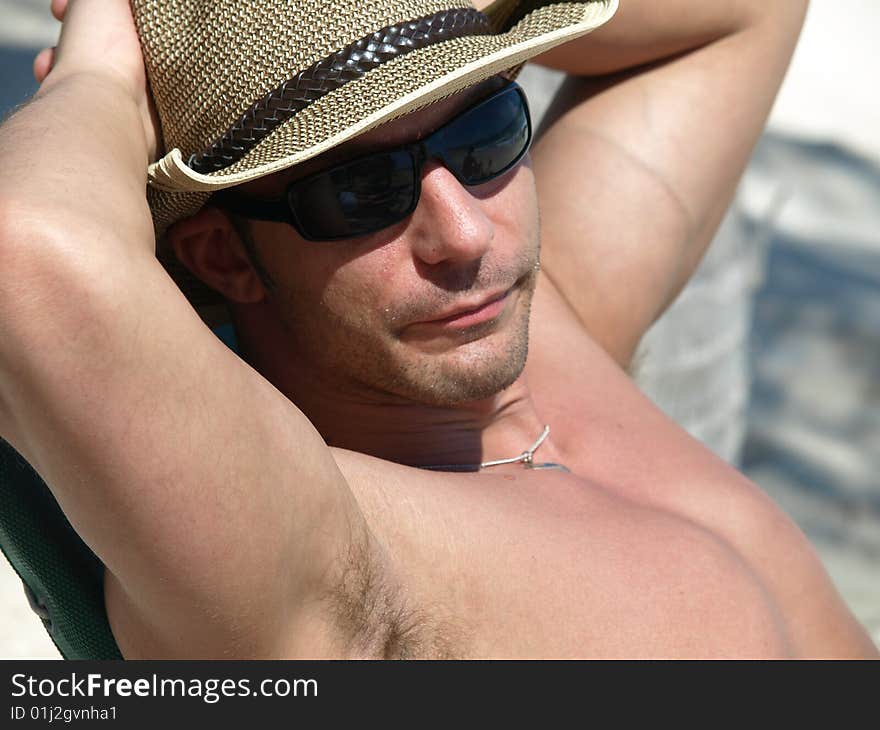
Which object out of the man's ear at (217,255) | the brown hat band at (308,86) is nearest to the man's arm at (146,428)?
the brown hat band at (308,86)

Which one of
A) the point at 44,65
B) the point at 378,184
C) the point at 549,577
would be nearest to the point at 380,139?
the point at 378,184

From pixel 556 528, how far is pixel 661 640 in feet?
0.72

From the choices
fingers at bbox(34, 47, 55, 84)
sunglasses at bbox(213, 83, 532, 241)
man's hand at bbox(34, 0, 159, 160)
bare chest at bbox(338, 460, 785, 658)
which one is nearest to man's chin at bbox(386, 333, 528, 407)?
bare chest at bbox(338, 460, 785, 658)

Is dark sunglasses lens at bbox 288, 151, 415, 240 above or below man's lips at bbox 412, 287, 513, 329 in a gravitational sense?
above

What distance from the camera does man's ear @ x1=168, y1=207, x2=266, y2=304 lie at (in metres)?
1.94

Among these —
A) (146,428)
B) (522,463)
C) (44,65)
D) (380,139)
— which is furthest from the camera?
(522,463)

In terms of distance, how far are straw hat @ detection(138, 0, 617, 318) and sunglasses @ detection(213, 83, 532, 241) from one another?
0.08 metres

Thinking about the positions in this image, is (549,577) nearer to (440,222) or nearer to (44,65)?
(440,222)

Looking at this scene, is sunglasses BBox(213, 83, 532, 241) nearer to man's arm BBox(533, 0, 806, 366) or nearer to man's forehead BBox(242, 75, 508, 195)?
man's forehead BBox(242, 75, 508, 195)

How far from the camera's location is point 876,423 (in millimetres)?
5449

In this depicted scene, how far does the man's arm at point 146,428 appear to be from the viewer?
1270 mm

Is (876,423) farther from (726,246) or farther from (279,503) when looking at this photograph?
(279,503)

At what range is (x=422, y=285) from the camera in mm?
1865

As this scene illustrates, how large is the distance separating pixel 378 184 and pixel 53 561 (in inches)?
27.4
